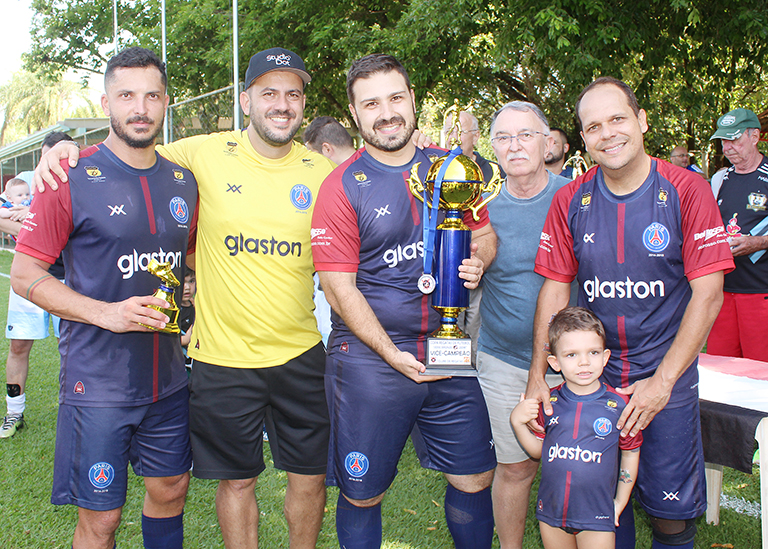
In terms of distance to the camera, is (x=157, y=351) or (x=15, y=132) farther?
(x=15, y=132)

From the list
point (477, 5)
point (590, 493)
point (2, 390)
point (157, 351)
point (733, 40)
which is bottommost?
point (2, 390)

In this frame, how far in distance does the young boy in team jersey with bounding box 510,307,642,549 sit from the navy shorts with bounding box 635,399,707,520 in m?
0.08

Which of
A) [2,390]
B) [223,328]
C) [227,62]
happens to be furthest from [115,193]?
[227,62]

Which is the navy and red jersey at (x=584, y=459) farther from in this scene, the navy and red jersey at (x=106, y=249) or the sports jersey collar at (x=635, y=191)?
the navy and red jersey at (x=106, y=249)

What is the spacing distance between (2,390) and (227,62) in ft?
37.3

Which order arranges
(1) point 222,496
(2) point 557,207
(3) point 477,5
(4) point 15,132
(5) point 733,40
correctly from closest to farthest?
Result: (2) point 557,207, (1) point 222,496, (5) point 733,40, (3) point 477,5, (4) point 15,132

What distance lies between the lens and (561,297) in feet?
9.53

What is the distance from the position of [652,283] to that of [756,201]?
126 inches

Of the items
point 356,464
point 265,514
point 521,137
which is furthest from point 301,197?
point 265,514

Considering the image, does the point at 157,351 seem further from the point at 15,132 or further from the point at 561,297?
the point at 15,132

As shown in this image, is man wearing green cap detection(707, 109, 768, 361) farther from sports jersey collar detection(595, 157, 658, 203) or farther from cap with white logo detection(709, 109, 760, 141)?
sports jersey collar detection(595, 157, 658, 203)

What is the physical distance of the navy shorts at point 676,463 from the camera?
2641 mm

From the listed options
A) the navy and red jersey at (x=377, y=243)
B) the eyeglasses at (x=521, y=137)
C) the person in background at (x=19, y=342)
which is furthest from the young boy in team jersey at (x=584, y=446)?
the person in background at (x=19, y=342)

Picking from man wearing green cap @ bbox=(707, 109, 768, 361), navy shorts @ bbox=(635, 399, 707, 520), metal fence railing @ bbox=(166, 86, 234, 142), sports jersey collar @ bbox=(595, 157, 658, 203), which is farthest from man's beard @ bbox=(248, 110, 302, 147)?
metal fence railing @ bbox=(166, 86, 234, 142)
